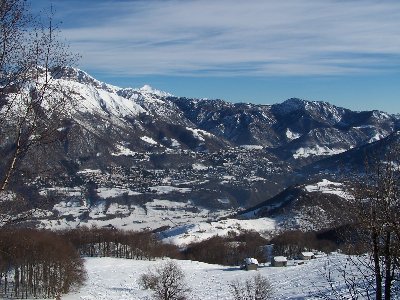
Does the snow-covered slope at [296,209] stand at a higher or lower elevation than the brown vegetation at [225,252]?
higher

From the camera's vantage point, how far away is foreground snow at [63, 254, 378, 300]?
53.5 meters

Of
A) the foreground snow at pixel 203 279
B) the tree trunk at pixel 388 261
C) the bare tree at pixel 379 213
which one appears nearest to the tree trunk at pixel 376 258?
the bare tree at pixel 379 213

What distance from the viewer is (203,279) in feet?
230

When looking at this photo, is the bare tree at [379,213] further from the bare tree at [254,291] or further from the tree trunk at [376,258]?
the bare tree at [254,291]

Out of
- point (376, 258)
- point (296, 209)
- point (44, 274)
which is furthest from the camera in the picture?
point (296, 209)

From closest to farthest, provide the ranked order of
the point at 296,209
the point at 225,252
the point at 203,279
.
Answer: the point at 203,279 → the point at 225,252 → the point at 296,209

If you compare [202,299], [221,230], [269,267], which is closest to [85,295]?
[202,299]

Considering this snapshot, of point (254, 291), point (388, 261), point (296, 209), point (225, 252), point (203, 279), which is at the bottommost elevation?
point (203, 279)

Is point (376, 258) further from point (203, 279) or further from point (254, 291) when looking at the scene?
point (203, 279)

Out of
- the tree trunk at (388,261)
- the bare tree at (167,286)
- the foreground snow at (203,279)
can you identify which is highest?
the tree trunk at (388,261)

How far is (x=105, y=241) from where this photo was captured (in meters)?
106

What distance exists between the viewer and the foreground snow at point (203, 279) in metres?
53.5

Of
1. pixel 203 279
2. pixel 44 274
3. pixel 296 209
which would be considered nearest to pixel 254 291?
pixel 203 279

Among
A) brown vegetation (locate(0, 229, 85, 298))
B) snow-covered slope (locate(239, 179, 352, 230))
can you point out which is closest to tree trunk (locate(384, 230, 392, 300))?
brown vegetation (locate(0, 229, 85, 298))
